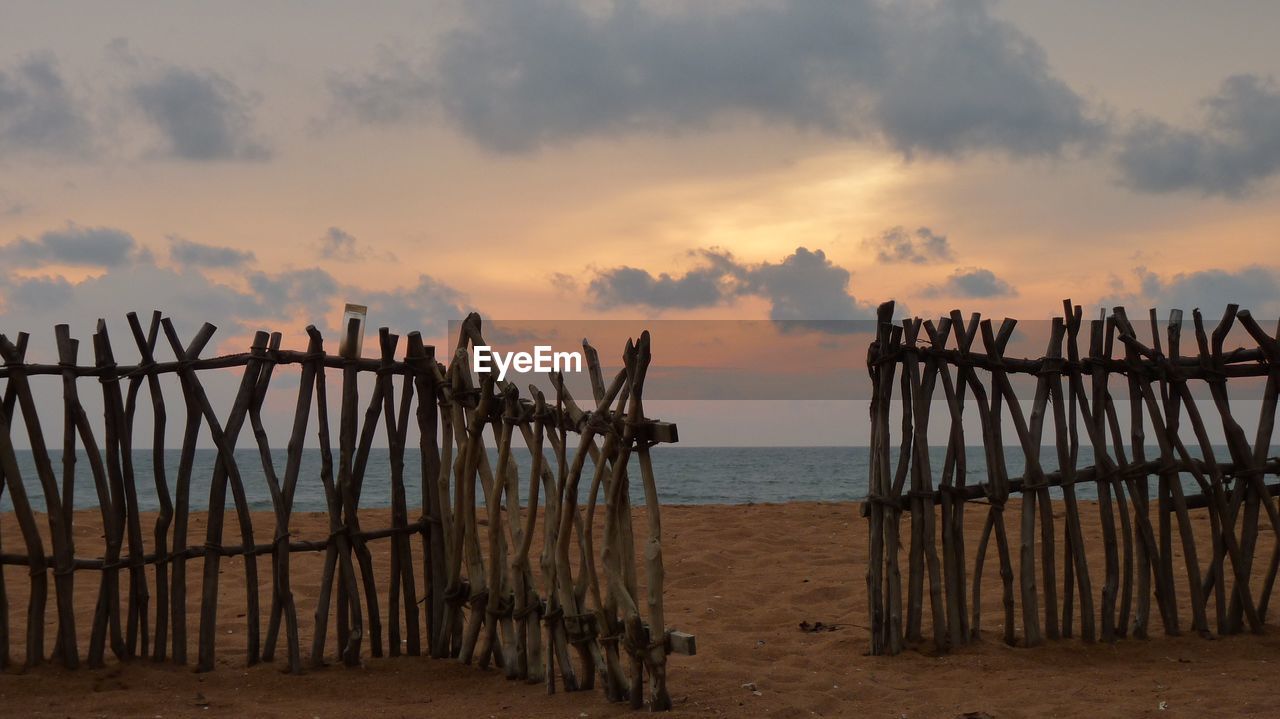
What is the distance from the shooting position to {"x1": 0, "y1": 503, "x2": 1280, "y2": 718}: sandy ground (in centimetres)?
480

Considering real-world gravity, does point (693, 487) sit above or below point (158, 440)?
below

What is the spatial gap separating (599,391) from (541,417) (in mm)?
374

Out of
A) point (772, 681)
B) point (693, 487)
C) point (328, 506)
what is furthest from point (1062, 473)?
point (693, 487)

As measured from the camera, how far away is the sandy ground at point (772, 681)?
480 cm

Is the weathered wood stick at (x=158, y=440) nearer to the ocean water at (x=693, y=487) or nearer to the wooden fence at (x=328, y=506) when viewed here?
the wooden fence at (x=328, y=506)

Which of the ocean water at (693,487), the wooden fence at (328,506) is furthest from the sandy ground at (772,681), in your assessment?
the ocean water at (693,487)

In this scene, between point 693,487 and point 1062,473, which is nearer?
point 1062,473

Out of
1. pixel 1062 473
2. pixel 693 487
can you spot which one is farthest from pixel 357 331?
pixel 693 487

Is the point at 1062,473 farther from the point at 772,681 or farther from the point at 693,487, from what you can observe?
the point at 693,487

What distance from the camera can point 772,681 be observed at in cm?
526

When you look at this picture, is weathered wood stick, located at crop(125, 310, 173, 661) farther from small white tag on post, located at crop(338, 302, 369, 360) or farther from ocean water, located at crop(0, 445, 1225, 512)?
ocean water, located at crop(0, 445, 1225, 512)

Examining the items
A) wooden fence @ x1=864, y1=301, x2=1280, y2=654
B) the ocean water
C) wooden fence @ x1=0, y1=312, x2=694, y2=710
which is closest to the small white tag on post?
wooden fence @ x1=0, y1=312, x2=694, y2=710

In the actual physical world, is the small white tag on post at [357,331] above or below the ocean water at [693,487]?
above

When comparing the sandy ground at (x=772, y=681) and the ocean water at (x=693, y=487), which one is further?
the ocean water at (x=693, y=487)
